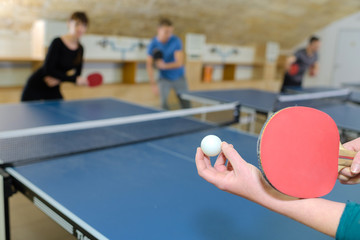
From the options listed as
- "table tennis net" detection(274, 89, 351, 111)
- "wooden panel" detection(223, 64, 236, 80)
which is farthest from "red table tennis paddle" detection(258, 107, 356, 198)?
"wooden panel" detection(223, 64, 236, 80)

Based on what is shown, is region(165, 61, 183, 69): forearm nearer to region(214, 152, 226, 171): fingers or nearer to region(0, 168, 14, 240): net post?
region(0, 168, 14, 240): net post

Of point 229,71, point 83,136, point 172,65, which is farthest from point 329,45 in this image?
point 83,136

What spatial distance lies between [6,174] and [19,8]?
4.11 meters

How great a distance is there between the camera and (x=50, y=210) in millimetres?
1267

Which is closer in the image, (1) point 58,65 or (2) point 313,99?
(1) point 58,65

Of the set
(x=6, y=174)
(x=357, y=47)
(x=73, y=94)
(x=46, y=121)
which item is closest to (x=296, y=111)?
(x=6, y=174)

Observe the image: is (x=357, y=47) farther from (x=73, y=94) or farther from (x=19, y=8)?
(x=19, y=8)

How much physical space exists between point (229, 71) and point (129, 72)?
322 cm

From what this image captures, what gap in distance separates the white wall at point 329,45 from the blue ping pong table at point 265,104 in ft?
20.1

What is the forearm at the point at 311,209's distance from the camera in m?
0.66

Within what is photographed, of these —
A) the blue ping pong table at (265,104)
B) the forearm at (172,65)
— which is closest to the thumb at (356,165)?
the blue ping pong table at (265,104)

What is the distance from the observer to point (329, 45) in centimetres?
969

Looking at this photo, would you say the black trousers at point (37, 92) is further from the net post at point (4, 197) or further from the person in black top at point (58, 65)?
the net post at point (4, 197)

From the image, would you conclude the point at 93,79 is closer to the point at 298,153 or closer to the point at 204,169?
the point at 204,169
